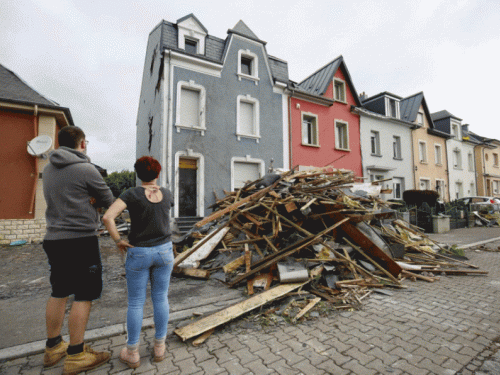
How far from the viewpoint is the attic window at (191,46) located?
39.5 feet

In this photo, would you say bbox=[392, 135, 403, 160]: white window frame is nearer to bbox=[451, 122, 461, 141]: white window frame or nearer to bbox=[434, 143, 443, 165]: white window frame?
bbox=[434, 143, 443, 165]: white window frame

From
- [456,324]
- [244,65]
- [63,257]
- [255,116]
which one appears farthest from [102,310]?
[244,65]

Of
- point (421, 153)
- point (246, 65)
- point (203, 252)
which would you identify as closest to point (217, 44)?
point (246, 65)

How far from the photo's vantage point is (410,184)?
1914cm

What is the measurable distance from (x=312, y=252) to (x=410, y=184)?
18.0 m

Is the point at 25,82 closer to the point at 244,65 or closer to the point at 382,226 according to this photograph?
the point at 244,65

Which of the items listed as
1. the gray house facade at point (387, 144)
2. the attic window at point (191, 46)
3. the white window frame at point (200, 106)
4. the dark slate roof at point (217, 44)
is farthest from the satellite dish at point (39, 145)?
the gray house facade at point (387, 144)

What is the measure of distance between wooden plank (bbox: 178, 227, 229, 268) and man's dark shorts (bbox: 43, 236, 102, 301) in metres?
2.94

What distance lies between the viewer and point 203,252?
547 centimetres

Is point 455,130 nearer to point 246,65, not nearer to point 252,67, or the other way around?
point 252,67

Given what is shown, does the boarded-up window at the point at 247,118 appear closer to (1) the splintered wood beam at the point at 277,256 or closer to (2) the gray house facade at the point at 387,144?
(2) the gray house facade at the point at 387,144

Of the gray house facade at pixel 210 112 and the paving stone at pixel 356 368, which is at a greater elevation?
the gray house facade at pixel 210 112

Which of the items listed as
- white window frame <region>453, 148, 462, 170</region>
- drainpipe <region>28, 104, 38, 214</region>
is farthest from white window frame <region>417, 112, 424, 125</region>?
drainpipe <region>28, 104, 38, 214</region>

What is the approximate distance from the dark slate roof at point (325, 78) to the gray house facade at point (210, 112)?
9.39 feet
